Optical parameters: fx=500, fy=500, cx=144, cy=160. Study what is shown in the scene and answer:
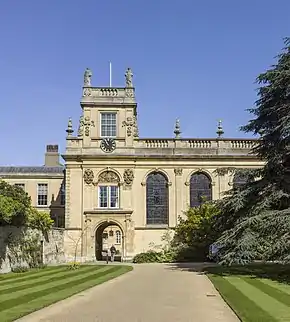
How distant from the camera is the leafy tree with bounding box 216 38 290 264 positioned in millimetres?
20562

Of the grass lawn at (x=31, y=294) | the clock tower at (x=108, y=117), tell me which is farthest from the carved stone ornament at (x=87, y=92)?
the grass lawn at (x=31, y=294)

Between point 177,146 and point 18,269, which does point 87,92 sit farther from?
point 18,269

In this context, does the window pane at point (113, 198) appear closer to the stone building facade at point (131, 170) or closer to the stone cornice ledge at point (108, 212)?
the stone building facade at point (131, 170)

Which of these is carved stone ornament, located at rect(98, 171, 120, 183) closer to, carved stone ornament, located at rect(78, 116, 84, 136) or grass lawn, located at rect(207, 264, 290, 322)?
carved stone ornament, located at rect(78, 116, 84, 136)

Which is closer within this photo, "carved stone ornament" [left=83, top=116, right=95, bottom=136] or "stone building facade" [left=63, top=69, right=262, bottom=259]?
"stone building facade" [left=63, top=69, right=262, bottom=259]

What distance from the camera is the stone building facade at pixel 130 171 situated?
137 ft

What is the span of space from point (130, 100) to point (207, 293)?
2959 centimetres

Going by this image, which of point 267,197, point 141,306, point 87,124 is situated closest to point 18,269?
point 267,197

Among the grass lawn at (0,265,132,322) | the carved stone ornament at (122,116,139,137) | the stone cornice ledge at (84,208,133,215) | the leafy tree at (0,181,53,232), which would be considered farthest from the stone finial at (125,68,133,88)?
the grass lawn at (0,265,132,322)

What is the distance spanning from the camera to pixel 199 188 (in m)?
43.1

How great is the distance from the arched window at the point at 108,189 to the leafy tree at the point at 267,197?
57.8 feet

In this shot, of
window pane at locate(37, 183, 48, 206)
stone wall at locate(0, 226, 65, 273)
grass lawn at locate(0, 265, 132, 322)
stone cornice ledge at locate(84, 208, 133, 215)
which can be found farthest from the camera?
window pane at locate(37, 183, 48, 206)

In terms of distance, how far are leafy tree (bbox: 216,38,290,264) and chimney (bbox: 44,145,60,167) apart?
34.8 metres

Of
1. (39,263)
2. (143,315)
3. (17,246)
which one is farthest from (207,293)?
(39,263)
